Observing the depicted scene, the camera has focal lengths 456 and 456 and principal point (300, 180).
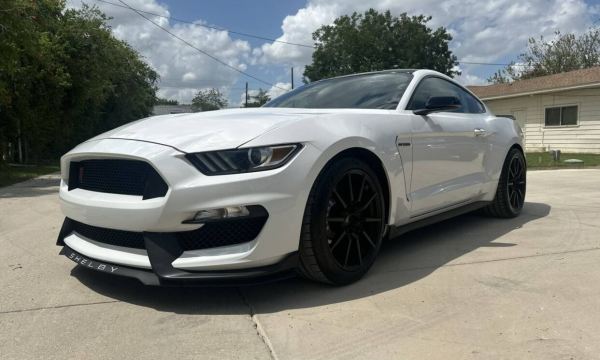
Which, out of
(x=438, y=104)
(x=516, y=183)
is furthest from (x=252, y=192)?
(x=516, y=183)

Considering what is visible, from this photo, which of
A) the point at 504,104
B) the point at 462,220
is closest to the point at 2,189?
the point at 462,220

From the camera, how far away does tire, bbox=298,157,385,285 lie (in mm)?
2617

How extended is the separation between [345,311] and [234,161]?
103 centimetres

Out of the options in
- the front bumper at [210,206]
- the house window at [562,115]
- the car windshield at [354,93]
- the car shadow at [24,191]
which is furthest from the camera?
the house window at [562,115]

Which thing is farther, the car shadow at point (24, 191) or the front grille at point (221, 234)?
the car shadow at point (24, 191)

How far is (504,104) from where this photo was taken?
2136 cm

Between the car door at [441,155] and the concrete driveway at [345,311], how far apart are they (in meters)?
0.48

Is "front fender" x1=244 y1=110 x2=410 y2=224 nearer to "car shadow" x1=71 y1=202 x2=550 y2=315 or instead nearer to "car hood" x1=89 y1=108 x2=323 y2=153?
"car hood" x1=89 y1=108 x2=323 y2=153

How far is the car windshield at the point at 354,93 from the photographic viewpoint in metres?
3.56

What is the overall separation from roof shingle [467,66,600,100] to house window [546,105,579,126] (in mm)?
1022

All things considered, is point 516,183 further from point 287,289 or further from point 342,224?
point 287,289

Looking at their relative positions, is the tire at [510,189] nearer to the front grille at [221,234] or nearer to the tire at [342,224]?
the tire at [342,224]

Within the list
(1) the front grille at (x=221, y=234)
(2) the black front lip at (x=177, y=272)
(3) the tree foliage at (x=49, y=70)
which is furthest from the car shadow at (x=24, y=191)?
(1) the front grille at (x=221, y=234)

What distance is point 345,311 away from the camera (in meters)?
2.53
